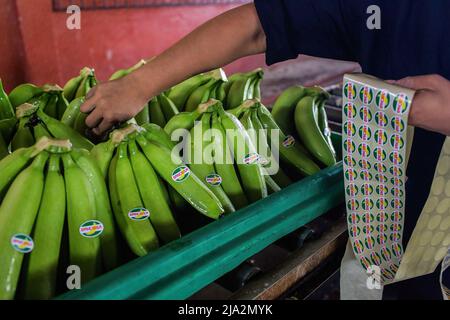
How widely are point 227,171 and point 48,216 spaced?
0.54 metres

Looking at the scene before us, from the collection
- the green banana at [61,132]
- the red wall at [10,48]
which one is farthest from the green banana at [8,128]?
the red wall at [10,48]

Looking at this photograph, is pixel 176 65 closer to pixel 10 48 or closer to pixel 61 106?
pixel 61 106

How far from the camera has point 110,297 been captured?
Answer: 0.84 m

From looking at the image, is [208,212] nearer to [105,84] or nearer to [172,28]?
[105,84]

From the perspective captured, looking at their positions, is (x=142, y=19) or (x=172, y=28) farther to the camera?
(x=172, y=28)

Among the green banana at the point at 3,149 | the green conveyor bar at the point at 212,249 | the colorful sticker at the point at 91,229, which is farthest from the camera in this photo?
the green banana at the point at 3,149

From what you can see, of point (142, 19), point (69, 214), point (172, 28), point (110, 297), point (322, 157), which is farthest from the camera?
point (172, 28)

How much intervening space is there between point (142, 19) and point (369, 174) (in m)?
3.34

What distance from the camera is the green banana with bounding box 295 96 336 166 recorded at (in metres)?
1.53

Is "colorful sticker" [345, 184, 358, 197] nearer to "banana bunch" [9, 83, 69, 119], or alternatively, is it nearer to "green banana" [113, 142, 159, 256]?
"green banana" [113, 142, 159, 256]

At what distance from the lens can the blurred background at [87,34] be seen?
305 centimetres

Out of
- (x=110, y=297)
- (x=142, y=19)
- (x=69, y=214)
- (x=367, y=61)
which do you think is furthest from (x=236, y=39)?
(x=142, y=19)

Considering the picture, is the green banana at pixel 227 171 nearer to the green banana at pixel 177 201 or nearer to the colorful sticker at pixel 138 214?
the green banana at pixel 177 201

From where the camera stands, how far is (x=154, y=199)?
3.70ft
